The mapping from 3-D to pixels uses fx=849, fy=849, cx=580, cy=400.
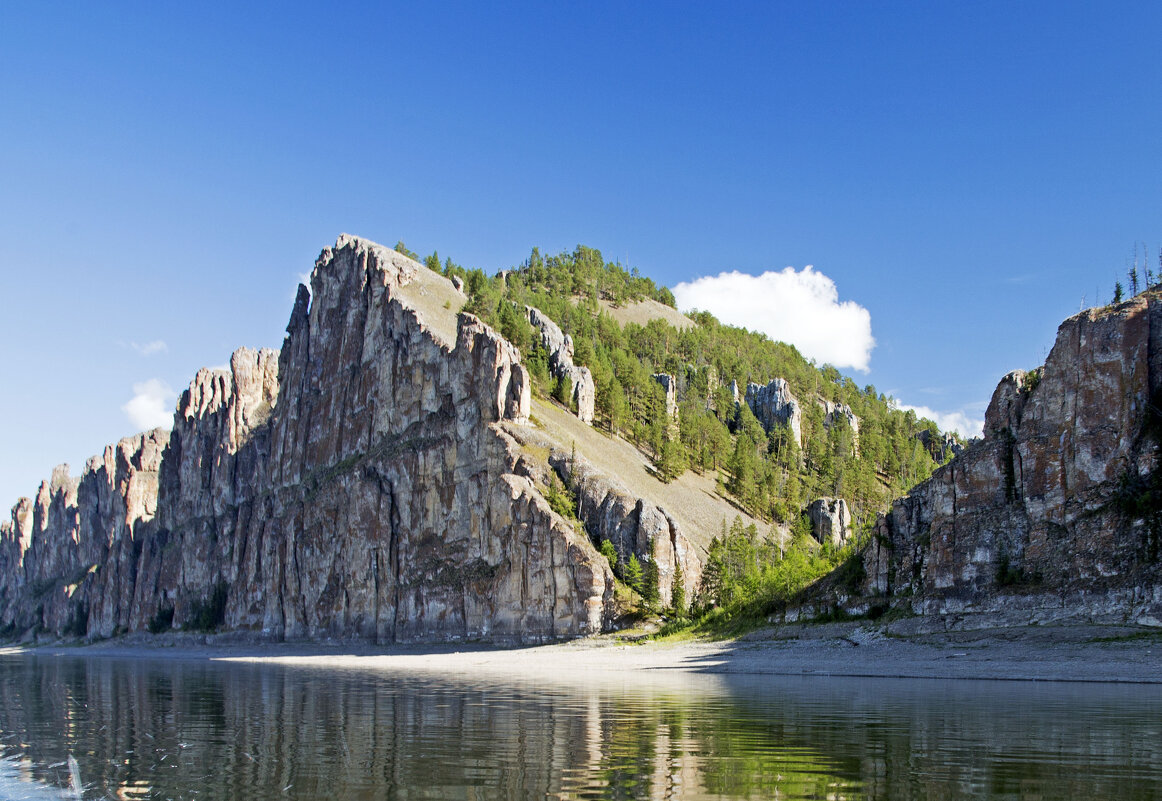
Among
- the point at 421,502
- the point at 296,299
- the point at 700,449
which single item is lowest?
the point at 421,502

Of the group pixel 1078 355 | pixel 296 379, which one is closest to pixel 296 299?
pixel 296 379

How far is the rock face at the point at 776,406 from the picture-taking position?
187500mm

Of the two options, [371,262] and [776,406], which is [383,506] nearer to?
[371,262]

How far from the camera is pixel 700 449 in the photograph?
15112cm

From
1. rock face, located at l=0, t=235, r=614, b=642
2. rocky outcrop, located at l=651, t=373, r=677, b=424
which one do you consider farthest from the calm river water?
Result: rocky outcrop, located at l=651, t=373, r=677, b=424

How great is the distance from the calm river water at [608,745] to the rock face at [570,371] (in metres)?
99.8

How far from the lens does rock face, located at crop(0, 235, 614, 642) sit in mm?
101250

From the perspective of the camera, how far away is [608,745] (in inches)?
985

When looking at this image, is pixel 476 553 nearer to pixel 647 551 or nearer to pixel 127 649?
pixel 647 551

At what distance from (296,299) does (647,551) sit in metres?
116

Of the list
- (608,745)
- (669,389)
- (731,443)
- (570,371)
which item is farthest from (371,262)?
(608,745)

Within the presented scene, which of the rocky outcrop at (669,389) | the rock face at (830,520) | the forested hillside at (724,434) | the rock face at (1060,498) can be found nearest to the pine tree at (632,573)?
the rock face at (1060,498)

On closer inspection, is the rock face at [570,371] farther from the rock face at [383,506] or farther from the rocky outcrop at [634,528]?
the rocky outcrop at [634,528]

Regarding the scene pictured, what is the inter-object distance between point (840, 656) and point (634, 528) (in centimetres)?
3812
